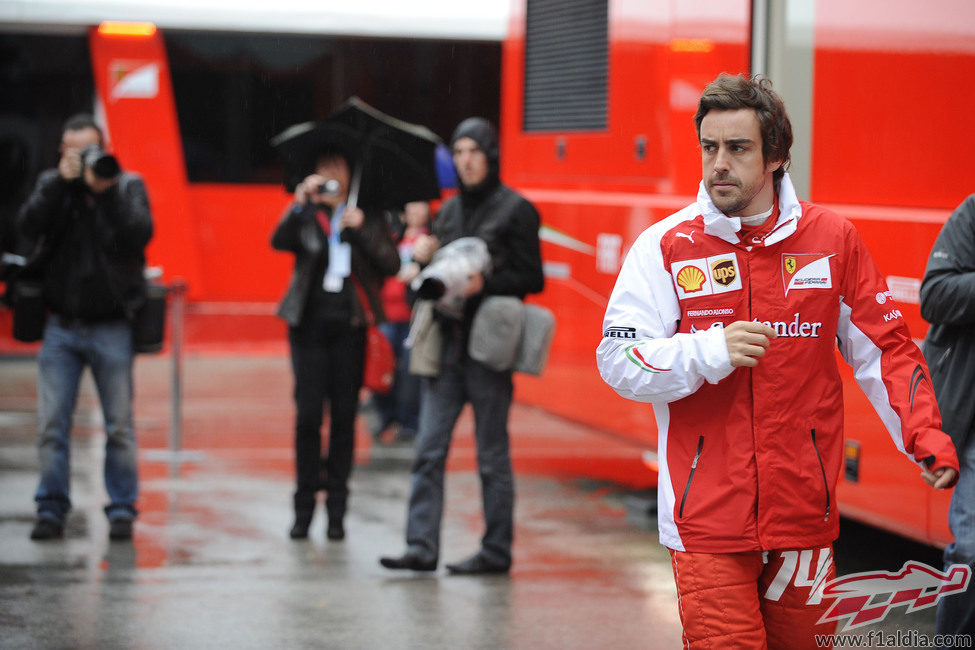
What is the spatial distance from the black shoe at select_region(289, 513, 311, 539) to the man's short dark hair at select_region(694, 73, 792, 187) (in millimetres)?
4287

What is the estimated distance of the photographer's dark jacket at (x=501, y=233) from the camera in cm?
660

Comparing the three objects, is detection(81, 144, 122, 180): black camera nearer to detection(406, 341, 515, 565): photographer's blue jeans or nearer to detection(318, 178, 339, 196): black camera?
detection(318, 178, 339, 196): black camera

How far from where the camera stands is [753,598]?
11.5 feet

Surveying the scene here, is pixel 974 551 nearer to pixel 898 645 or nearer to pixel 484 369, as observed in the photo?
pixel 898 645

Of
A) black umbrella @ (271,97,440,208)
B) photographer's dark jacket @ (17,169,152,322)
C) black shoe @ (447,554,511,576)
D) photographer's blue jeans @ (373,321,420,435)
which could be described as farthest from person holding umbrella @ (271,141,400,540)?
photographer's blue jeans @ (373,321,420,435)

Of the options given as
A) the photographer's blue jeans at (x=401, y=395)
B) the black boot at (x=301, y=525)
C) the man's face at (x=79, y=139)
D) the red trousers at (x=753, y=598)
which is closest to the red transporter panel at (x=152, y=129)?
the photographer's blue jeans at (x=401, y=395)

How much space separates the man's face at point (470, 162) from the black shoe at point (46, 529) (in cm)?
268

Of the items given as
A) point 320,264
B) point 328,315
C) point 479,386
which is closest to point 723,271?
point 479,386

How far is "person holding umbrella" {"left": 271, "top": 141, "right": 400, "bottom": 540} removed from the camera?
7.22 m

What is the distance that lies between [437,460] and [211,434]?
4.27 m

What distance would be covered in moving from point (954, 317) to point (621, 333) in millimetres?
1400

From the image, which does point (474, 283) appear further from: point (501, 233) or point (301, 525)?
point (301, 525)

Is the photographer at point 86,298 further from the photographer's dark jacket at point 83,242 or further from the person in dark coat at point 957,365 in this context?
the person in dark coat at point 957,365

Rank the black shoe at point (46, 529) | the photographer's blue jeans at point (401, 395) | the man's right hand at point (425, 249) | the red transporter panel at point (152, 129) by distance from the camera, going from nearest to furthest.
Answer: the man's right hand at point (425, 249)
the black shoe at point (46, 529)
the photographer's blue jeans at point (401, 395)
the red transporter panel at point (152, 129)
